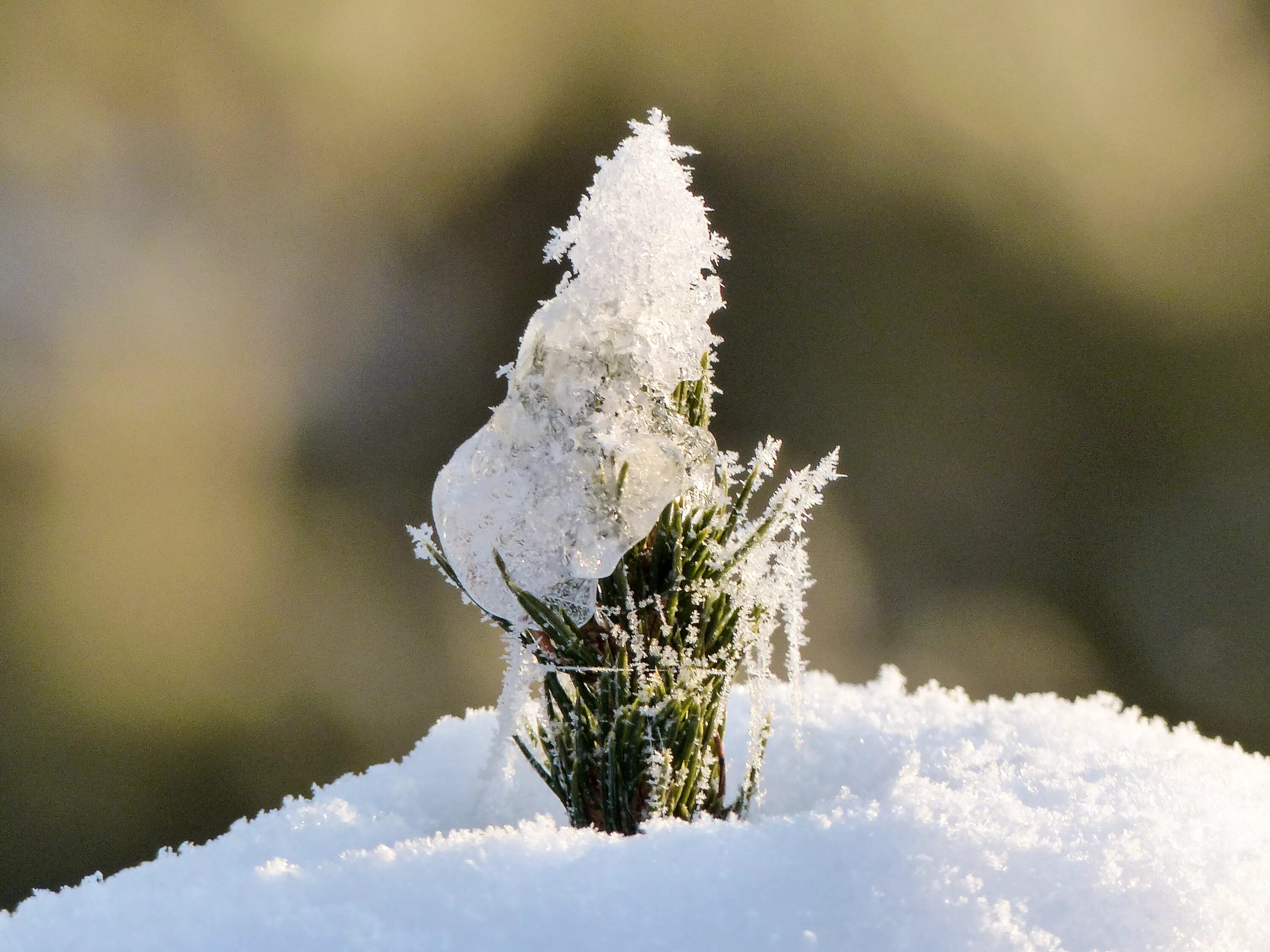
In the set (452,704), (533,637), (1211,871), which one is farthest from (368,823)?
(452,704)

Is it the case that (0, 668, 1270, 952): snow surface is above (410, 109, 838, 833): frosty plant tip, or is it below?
below

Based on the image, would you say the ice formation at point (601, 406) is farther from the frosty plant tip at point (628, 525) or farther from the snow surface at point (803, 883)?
the snow surface at point (803, 883)

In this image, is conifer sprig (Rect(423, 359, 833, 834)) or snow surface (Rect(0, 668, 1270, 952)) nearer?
snow surface (Rect(0, 668, 1270, 952))

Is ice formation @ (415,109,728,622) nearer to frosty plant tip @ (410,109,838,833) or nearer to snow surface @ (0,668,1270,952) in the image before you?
frosty plant tip @ (410,109,838,833)

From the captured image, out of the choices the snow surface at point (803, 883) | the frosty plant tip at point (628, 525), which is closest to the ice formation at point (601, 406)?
the frosty plant tip at point (628, 525)

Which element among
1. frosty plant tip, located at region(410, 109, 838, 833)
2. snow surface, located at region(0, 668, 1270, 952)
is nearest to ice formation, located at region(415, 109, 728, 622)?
frosty plant tip, located at region(410, 109, 838, 833)

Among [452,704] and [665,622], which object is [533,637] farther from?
[452,704]
